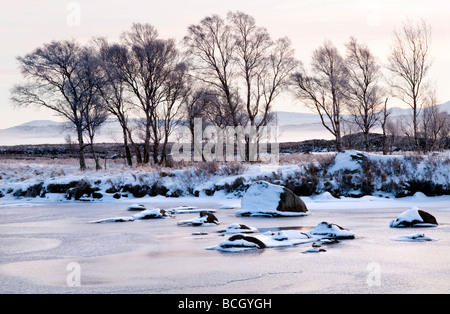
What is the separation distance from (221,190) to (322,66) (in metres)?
24.3

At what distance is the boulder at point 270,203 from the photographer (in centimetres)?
1752

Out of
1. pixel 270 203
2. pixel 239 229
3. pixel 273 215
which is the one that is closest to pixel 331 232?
pixel 239 229

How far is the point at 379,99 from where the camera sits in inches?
1890

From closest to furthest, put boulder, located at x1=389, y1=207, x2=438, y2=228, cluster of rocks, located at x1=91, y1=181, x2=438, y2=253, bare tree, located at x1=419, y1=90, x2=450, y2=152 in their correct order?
cluster of rocks, located at x1=91, y1=181, x2=438, y2=253 → boulder, located at x1=389, y1=207, x2=438, y2=228 → bare tree, located at x1=419, y1=90, x2=450, y2=152

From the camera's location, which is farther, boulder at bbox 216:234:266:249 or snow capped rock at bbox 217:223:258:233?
snow capped rock at bbox 217:223:258:233

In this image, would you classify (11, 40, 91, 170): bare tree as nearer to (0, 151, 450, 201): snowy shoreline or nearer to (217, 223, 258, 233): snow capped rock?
(0, 151, 450, 201): snowy shoreline

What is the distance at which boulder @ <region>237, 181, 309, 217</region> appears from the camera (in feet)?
57.5

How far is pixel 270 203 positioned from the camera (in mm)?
17906

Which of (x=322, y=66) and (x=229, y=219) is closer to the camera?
(x=229, y=219)

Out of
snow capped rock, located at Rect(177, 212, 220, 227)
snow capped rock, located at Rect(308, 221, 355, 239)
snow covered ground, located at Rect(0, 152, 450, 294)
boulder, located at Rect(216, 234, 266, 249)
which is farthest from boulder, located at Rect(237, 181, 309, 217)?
boulder, located at Rect(216, 234, 266, 249)

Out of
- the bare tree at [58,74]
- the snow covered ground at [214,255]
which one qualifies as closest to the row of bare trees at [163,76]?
the bare tree at [58,74]

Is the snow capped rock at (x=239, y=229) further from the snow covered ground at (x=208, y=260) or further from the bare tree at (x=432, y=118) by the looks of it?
the bare tree at (x=432, y=118)
